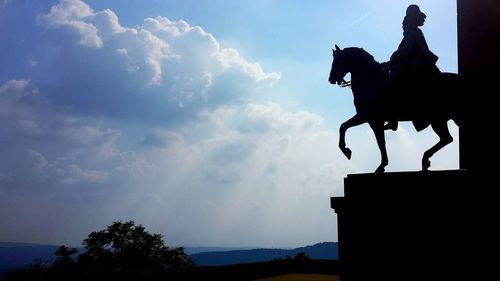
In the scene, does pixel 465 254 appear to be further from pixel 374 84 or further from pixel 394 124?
pixel 374 84

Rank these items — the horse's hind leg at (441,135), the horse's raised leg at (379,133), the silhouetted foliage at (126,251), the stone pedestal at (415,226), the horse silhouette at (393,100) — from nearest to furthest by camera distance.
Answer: the stone pedestal at (415,226)
the horse silhouette at (393,100)
the horse's hind leg at (441,135)
the horse's raised leg at (379,133)
the silhouetted foliage at (126,251)

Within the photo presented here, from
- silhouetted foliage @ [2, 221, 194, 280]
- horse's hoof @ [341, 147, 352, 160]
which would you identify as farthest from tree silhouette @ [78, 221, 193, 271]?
horse's hoof @ [341, 147, 352, 160]

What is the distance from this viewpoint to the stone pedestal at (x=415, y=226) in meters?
6.23

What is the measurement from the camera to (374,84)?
27.2ft

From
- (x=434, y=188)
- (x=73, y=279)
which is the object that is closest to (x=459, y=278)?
(x=434, y=188)

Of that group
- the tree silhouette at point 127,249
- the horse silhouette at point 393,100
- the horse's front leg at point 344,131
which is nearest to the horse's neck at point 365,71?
the horse silhouette at point 393,100

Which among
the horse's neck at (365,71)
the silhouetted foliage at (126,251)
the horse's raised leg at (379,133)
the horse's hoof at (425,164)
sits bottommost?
the silhouetted foliage at (126,251)

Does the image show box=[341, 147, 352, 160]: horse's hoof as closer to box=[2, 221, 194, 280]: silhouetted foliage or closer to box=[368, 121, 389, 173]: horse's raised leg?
box=[368, 121, 389, 173]: horse's raised leg

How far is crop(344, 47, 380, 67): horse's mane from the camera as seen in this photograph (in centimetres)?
849

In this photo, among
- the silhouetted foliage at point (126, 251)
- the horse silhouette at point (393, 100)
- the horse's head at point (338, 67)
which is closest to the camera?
the horse silhouette at point (393, 100)

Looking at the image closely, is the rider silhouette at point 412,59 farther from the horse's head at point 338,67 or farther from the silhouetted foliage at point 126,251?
the silhouetted foliage at point 126,251

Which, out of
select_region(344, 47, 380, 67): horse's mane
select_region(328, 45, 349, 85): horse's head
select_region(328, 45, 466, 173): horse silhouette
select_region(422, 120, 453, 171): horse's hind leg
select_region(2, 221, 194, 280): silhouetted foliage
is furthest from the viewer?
select_region(2, 221, 194, 280): silhouetted foliage

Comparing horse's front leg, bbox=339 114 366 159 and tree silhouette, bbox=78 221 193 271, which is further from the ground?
horse's front leg, bbox=339 114 366 159

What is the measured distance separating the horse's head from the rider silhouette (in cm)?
88
